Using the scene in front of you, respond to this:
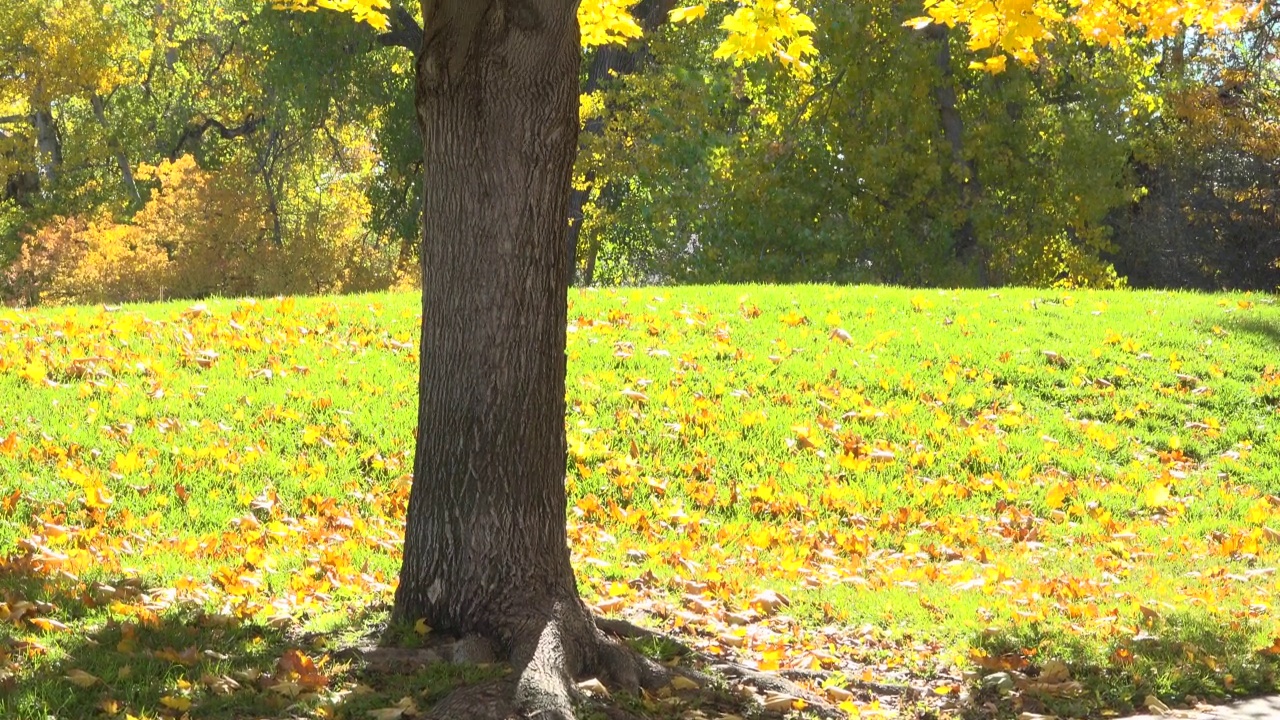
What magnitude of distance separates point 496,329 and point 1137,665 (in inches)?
127

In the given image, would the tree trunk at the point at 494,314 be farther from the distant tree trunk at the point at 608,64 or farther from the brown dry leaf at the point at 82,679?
the distant tree trunk at the point at 608,64

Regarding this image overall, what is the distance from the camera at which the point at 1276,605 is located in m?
7.19

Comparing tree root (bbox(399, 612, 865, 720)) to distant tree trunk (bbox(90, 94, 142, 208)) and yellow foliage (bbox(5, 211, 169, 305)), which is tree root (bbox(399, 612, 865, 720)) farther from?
distant tree trunk (bbox(90, 94, 142, 208))

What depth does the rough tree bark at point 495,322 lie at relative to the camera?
530cm

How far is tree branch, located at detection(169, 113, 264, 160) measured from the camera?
3484 centimetres

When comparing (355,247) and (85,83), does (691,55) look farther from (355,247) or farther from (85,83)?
(85,83)

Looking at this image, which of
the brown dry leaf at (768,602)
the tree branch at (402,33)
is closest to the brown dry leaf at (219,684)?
the brown dry leaf at (768,602)

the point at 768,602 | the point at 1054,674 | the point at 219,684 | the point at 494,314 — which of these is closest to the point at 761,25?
the point at 494,314

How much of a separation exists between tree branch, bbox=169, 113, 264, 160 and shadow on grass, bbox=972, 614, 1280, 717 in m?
31.4

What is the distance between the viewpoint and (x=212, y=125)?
117ft

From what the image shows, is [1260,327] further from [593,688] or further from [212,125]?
[212,125]

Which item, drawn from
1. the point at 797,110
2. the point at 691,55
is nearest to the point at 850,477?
the point at 797,110

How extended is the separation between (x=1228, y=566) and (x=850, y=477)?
99.6 inches

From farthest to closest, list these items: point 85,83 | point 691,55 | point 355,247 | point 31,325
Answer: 1. point 355,247
2. point 85,83
3. point 691,55
4. point 31,325
